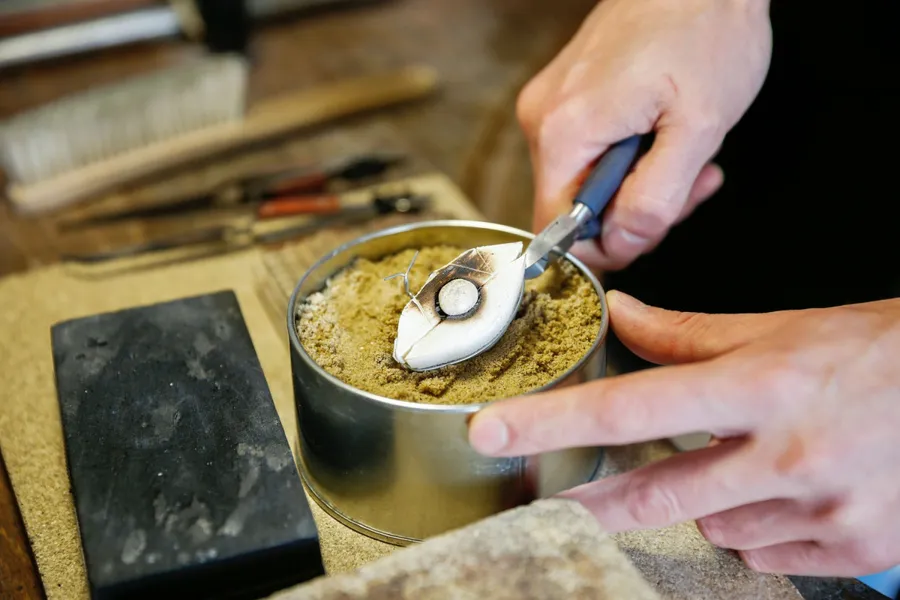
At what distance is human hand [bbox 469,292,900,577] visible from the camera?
555 millimetres

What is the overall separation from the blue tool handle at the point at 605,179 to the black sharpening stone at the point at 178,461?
0.36 m

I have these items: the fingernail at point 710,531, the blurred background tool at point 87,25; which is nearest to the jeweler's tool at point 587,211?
the fingernail at point 710,531

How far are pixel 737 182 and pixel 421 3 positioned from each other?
45.4 inches

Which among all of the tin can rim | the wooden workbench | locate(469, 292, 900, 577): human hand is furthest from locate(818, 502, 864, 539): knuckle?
the wooden workbench

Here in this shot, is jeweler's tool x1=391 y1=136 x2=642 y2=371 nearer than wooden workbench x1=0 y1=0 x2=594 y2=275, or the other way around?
jeweler's tool x1=391 y1=136 x2=642 y2=371

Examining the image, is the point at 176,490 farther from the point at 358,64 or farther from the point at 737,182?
the point at 358,64

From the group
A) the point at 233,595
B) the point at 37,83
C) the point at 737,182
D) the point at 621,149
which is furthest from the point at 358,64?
the point at 233,595

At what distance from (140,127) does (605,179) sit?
2.96 feet

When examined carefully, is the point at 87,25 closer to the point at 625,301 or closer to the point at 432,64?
the point at 432,64

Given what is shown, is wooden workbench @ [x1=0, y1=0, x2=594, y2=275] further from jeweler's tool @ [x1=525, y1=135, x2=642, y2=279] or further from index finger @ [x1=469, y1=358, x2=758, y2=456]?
index finger @ [x1=469, y1=358, x2=758, y2=456]

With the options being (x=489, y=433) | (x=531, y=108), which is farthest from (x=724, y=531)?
(x=531, y=108)

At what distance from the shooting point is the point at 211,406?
691 mm

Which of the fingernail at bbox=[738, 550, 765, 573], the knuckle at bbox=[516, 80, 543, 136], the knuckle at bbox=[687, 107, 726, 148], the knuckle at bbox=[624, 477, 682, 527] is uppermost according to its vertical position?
the knuckle at bbox=[687, 107, 726, 148]

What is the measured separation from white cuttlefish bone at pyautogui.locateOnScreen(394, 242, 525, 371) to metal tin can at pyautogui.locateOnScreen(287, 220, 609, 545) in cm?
7
